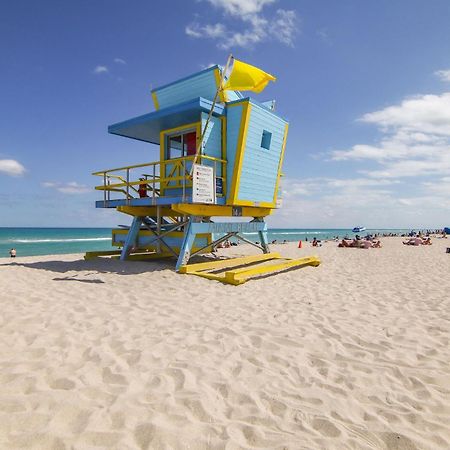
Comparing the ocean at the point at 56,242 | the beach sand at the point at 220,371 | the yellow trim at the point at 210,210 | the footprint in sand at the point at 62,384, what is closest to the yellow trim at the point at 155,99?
the yellow trim at the point at 210,210

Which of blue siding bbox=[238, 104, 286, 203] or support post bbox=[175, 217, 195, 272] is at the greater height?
blue siding bbox=[238, 104, 286, 203]

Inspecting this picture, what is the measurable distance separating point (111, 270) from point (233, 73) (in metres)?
7.45

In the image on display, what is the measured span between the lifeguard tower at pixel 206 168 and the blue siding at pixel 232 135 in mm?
36

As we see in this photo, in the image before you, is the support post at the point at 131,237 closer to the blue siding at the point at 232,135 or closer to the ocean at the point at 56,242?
the blue siding at the point at 232,135

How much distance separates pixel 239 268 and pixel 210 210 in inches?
98.7

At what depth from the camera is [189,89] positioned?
12.8m

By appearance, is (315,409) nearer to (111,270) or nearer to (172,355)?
(172,355)

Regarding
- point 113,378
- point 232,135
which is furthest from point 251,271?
point 113,378

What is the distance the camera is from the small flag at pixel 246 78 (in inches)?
404

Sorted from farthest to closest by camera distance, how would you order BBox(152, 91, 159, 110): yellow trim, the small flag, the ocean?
the ocean < BBox(152, 91, 159, 110): yellow trim < the small flag

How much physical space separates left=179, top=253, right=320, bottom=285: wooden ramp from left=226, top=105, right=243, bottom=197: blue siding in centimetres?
261

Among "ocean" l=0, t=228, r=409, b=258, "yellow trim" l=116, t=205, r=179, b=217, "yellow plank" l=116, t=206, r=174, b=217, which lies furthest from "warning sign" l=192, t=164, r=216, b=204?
"ocean" l=0, t=228, r=409, b=258

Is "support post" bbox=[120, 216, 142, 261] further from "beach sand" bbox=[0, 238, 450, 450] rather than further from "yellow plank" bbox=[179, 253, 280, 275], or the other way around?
"beach sand" bbox=[0, 238, 450, 450]

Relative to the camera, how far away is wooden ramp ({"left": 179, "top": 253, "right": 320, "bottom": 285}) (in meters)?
9.14
